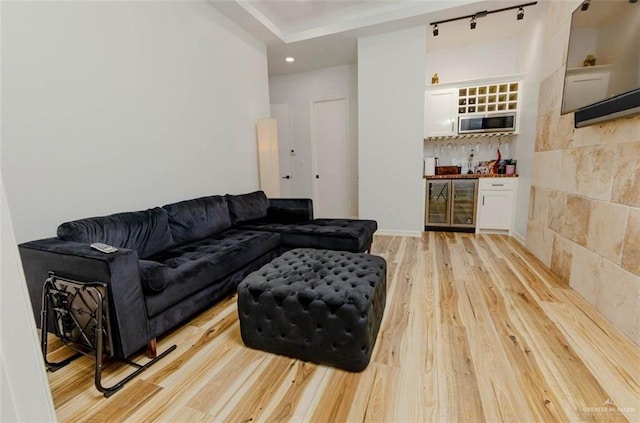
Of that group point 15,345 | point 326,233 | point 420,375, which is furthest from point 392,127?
point 15,345

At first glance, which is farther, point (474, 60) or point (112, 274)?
point (474, 60)

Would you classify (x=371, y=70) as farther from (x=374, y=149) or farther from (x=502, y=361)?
(x=502, y=361)

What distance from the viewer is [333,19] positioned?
388 centimetres

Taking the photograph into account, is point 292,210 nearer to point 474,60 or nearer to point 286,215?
point 286,215

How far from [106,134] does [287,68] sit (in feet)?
12.3

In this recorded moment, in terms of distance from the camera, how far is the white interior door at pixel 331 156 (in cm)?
530

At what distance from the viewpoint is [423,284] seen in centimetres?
262

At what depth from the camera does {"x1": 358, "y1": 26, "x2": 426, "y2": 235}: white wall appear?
3934mm

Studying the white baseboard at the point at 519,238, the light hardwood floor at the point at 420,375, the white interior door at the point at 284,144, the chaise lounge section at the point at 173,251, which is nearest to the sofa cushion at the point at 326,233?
the chaise lounge section at the point at 173,251

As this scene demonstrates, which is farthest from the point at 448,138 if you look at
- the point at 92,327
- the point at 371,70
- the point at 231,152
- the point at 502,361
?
the point at 92,327

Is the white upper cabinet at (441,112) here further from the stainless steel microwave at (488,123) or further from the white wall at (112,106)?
the white wall at (112,106)

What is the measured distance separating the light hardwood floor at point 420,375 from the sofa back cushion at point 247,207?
1.26m

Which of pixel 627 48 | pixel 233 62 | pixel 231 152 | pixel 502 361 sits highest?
pixel 233 62

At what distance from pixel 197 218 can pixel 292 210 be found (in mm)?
1147
